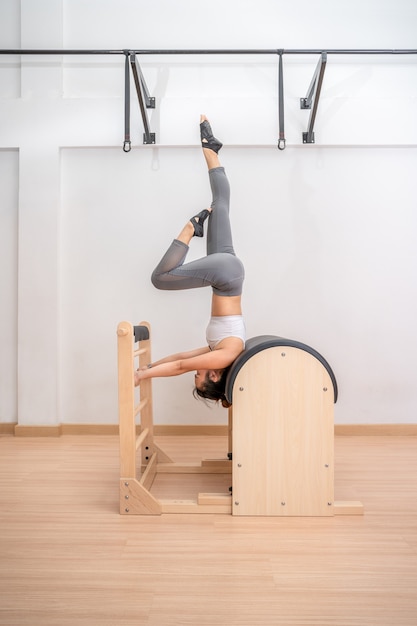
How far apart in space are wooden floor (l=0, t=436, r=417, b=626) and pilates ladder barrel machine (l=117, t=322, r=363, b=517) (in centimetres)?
7

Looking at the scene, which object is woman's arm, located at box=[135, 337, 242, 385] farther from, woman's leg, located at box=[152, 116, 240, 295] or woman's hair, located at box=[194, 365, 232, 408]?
woman's leg, located at box=[152, 116, 240, 295]

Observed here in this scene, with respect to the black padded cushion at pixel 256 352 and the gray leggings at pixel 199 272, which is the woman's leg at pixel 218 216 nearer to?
the gray leggings at pixel 199 272

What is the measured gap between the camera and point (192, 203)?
4.02 m

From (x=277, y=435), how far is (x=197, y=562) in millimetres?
701

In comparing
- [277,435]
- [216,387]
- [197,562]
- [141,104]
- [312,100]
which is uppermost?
[312,100]

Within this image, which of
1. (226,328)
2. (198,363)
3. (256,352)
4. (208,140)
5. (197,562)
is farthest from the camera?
(208,140)

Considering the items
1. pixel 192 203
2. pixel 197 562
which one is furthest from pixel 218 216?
pixel 197 562

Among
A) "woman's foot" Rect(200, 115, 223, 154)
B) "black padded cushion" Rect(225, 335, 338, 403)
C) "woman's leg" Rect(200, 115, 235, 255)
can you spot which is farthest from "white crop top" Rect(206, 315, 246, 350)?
"woman's foot" Rect(200, 115, 223, 154)

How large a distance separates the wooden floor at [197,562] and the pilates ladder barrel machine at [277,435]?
0.07 meters

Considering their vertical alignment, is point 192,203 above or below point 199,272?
above

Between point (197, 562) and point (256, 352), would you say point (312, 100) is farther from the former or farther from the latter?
point (197, 562)

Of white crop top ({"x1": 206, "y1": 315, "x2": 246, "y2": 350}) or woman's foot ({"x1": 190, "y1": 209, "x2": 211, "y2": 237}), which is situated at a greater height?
woman's foot ({"x1": 190, "y1": 209, "x2": 211, "y2": 237})

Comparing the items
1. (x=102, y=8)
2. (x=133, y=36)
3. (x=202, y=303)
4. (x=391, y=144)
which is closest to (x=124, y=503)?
(x=202, y=303)

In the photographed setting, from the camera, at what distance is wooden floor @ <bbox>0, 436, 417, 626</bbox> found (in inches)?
60.2
